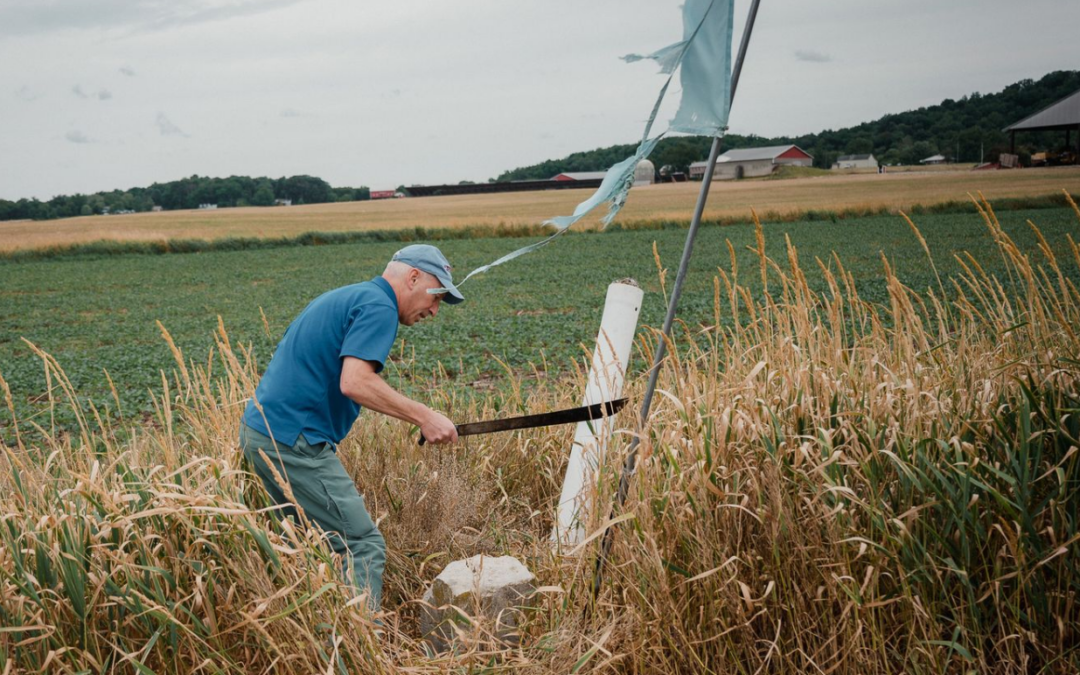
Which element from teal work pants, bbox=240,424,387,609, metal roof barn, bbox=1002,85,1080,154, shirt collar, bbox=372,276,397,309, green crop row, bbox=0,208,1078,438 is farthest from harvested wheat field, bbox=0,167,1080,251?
teal work pants, bbox=240,424,387,609

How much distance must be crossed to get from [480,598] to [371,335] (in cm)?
115

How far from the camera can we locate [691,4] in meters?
2.79

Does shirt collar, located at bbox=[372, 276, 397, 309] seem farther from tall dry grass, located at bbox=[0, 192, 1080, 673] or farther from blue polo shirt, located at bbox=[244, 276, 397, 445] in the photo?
tall dry grass, located at bbox=[0, 192, 1080, 673]

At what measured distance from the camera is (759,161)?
64.1m

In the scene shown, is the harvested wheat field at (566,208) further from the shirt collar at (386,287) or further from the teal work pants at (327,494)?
the teal work pants at (327,494)

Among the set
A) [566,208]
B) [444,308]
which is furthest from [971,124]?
[566,208]

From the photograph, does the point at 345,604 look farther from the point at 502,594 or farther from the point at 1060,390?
the point at 1060,390

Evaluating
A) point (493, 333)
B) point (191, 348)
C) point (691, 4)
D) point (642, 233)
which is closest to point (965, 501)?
point (691, 4)

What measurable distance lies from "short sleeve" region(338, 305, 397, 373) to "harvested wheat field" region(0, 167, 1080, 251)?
24795 mm

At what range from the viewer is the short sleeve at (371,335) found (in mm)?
3062

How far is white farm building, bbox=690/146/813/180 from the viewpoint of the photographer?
61831mm

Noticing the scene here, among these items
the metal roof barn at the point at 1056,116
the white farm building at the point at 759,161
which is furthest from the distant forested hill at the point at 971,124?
the white farm building at the point at 759,161

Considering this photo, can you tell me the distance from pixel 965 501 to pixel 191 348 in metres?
13.9

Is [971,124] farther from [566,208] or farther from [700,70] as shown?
[566,208]
